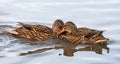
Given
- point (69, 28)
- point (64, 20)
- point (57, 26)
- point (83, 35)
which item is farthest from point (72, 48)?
point (64, 20)

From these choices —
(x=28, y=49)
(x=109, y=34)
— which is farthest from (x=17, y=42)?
(x=109, y=34)

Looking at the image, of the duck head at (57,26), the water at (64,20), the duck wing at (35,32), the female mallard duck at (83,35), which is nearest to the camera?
the water at (64,20)

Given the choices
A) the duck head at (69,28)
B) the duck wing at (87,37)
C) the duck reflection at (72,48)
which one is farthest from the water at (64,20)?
the duck head at (69,28)

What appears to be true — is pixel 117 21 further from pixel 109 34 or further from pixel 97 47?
pixel 97 47

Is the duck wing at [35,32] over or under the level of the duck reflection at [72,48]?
over

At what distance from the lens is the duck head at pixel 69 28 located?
479 inches

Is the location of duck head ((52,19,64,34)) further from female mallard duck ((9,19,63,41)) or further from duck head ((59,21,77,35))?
duck head ((59,21,77,35))

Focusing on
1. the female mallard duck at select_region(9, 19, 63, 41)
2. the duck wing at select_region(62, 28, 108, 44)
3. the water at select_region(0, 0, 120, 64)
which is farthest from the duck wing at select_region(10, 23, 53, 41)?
the duck wing at select_region(62, 28, 108, 44)

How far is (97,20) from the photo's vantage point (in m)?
13.4

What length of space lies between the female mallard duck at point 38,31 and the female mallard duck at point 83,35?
1.05 ft

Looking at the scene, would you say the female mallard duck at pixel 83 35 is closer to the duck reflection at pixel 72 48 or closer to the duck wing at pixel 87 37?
the duck wing at pixel 87 37

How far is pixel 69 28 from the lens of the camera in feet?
40.0

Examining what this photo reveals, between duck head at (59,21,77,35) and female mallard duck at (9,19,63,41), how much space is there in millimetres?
143

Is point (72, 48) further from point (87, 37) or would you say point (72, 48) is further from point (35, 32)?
point (35, 32)
